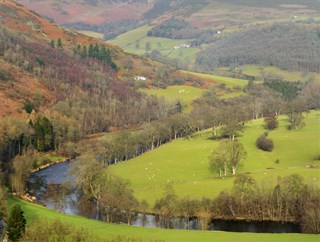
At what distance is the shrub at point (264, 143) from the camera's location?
495ft

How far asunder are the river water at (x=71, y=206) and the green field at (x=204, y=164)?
10091 mm

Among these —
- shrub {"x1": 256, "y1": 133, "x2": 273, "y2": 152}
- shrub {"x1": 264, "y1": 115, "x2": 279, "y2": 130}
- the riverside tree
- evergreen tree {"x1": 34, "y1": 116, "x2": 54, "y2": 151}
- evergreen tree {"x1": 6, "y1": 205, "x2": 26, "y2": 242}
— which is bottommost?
evergreen tree {"x1": 34, "y1": 116, "x2": 54, "y2": 151}

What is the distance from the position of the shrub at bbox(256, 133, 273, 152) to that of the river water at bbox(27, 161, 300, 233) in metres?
52.4

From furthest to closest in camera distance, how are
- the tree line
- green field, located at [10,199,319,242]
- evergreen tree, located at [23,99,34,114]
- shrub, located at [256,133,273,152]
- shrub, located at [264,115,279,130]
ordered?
evergreen tree, located at [23,99,34,114] < shrub, located at [264,115,279,130] < shrub, located at [256,133,273,152] < the tree line < green field, located at [10,199,319,242]

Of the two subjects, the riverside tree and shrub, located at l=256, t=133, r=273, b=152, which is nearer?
the riverside tree

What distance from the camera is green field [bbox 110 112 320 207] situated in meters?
120

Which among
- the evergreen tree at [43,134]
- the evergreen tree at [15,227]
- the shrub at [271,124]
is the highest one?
the evergreen tree at [15,227]

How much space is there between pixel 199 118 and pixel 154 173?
69296 mm

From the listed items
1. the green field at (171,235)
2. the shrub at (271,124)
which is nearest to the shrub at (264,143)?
the shrub at (271,124)

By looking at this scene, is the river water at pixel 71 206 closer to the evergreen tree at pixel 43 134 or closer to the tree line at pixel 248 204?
the tree line at pixel 248 204

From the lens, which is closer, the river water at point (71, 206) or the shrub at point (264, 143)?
the river water at point (71, 206)

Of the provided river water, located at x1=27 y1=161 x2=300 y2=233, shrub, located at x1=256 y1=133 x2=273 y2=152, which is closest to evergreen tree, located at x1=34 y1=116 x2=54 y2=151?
river water, located at x1=27 y1=161 x2=300 y2=233

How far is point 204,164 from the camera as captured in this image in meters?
140

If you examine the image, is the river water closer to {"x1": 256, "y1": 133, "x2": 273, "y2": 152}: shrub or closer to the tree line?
the tree line
